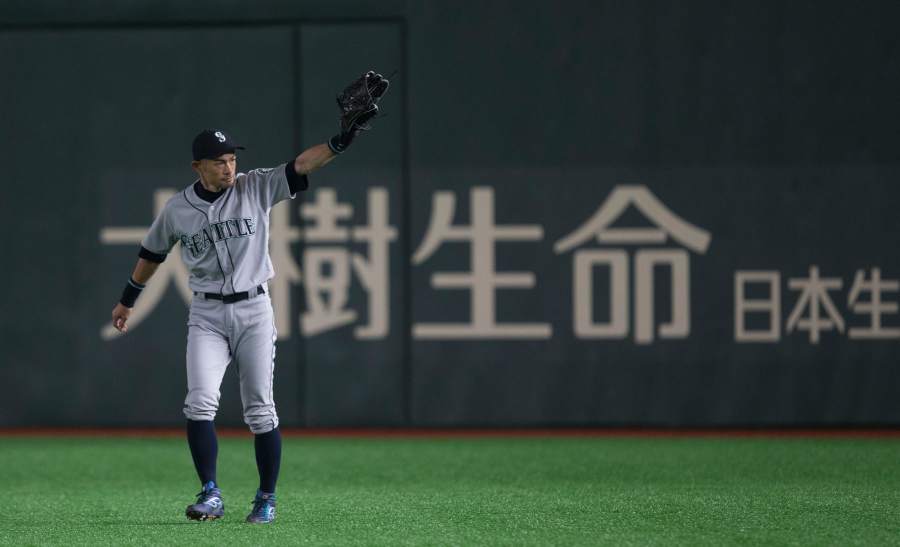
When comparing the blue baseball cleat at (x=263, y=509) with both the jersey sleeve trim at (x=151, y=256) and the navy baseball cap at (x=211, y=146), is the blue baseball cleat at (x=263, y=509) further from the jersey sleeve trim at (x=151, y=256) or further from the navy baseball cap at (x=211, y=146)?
the navy baseball cap at (x=211, y=146)

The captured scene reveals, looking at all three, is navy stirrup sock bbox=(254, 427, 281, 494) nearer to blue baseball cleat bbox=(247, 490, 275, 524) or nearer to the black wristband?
blue baseball cleat bbox=(247, 490, 275, 524)

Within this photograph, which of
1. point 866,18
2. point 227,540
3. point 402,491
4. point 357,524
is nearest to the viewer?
point 227,540

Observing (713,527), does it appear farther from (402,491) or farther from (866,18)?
(866,18)

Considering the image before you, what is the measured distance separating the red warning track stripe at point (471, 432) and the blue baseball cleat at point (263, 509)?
3.69 meters

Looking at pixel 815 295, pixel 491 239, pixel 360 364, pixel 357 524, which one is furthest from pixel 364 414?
pixel 357 524

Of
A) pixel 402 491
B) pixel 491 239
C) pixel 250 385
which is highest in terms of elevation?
pixel 491 239

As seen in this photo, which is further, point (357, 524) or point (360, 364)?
point (360, 364)

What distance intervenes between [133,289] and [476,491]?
6.69 ft

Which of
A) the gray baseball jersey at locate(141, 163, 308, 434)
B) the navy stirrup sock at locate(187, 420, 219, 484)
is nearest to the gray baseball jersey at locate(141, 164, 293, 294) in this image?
the gray baseball jersey at locate(141, 163, 308, 434)

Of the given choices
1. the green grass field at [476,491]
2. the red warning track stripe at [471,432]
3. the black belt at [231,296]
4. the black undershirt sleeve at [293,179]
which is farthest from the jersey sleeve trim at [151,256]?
the red warning track stripe at [471,432]

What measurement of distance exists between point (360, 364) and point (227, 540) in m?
4.44

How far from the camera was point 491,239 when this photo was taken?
9.48 metres

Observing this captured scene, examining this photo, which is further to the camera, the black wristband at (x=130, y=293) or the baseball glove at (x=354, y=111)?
the black wristband at (x=130, y=293)

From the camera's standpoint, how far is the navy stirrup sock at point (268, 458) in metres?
5.74
